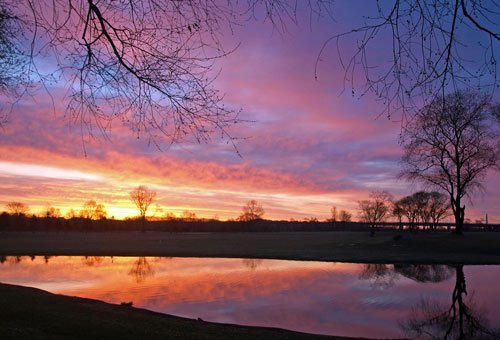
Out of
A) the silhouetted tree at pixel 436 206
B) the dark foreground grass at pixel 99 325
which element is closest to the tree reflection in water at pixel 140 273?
the dark foreground grass at pixel 99 325

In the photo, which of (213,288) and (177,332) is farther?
(213,288)

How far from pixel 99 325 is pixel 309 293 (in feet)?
36.4

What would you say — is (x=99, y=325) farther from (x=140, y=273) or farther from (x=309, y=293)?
(x=140, y=273)

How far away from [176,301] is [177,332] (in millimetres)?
7378

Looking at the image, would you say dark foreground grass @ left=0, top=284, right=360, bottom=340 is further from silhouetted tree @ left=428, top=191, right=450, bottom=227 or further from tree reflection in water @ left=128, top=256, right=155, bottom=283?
silhouetted tree @ left=428, top=191, right=450, bottom=227

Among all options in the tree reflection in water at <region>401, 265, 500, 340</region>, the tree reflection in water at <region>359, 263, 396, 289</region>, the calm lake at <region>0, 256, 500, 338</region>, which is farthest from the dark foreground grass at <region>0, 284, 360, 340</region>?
the tree reflection in water at <region>359, 263, 396, 289</region>

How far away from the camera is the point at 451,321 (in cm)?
1488

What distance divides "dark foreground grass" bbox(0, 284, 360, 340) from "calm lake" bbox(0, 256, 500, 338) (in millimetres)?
2122

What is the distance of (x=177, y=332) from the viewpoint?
460 inches

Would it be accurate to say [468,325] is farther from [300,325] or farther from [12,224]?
[12,224]

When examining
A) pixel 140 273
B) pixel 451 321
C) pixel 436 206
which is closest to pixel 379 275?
pixel 451 321

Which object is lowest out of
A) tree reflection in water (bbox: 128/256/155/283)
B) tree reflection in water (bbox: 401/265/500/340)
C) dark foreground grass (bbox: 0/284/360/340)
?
tree reflection in water (bbox: 128/256/155/283)

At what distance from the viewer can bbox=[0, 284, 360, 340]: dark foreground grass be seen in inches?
435

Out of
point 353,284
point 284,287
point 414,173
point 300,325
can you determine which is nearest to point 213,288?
point 284,287
